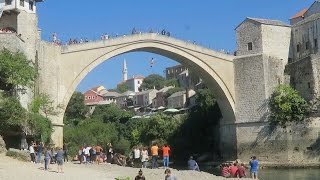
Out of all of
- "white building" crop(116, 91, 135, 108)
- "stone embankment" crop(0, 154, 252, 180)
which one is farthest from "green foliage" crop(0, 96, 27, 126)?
"white building" crop(116, 91, 135, 108)

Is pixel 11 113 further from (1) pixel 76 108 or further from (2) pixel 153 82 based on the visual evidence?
(2) pixel 153 82

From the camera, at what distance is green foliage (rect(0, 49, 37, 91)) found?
2308cm

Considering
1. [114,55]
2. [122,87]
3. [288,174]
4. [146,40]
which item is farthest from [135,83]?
[288,174]

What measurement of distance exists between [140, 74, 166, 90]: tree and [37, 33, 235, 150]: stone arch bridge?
6520 centimetres

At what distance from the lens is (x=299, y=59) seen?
37.2 metres

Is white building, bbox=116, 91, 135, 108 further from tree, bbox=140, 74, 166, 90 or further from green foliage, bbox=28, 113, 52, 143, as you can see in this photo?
green foliage, bbox=28, 113, 52, 143

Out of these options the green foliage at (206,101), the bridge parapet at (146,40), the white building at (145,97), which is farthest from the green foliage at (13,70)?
the white building at (145,97)

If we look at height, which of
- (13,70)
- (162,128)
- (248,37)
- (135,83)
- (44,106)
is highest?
(135,83)

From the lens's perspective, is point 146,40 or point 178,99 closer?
point 146,40

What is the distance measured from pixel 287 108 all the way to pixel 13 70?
18710 millimetres

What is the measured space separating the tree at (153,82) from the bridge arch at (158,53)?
6516 cm

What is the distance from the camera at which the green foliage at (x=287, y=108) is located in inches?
1362

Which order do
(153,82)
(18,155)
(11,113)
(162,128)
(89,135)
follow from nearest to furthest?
1. (18,155)
2. (11,113)
3. (89,135)
4. (162,128)
5. (153,82)

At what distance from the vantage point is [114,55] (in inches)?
1281
